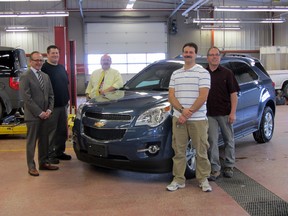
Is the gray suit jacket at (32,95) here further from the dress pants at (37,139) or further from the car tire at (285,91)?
the car tire at (285,91)

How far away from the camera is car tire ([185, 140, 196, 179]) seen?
4930mm

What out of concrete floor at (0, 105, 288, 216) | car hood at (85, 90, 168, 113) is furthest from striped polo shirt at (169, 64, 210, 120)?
concrete floor at (0, 105, 288, 216)

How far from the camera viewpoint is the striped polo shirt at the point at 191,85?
4336mm

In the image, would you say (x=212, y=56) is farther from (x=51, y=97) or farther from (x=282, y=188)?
(x=51, y=97)

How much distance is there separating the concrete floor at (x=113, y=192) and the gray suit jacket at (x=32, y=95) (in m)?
0.90

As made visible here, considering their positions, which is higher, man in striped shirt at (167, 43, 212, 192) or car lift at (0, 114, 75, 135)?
man in striped shirt at (167, 43, 212, 192)

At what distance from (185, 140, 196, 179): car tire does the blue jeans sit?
230 millimetres

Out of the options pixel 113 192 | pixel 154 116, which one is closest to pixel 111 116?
pixel 154 116

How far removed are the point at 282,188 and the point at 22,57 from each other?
20.9 ft

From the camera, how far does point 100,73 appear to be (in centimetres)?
623

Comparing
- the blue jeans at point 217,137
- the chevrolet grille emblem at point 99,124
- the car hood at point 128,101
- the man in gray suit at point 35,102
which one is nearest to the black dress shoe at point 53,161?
the man in gray suit at point 35,102

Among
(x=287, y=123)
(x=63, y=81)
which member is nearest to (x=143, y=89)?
(x=63, y=81)

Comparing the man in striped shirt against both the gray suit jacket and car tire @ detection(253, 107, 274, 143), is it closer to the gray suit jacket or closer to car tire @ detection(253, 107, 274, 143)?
the gray suit jacket

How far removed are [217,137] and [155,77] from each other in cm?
154
